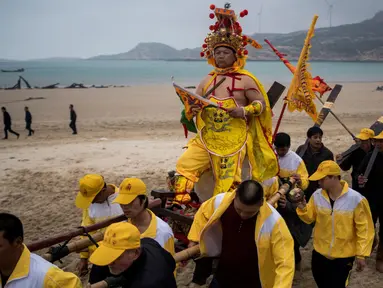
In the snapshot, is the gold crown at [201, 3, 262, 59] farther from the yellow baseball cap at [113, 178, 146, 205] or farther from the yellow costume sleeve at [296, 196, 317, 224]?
the yellow baseball cap at [113, 178, 146, 205]

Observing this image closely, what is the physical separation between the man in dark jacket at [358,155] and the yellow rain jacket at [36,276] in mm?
4732

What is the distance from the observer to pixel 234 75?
5.00m

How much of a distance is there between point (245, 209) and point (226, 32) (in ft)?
8.06

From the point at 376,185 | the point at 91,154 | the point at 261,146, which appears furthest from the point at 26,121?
the point at 376,185

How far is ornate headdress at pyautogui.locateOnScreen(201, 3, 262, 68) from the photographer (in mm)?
4918

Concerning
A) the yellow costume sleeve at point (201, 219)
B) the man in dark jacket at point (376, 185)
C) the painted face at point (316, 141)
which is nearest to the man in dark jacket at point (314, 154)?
the painted face at point (316, 141)

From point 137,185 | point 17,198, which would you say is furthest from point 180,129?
point 137,185

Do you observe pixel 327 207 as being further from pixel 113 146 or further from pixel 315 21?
pixel 113 146

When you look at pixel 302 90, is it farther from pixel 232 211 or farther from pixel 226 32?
pixel 232 211

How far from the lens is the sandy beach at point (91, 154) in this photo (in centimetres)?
815

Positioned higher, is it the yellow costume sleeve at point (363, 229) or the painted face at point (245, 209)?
the painted face at point (245, 209)

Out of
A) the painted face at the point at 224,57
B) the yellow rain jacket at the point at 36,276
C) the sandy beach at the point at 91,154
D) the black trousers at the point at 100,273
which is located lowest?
the sandy beach at the point at 91,154

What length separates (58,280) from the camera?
112 inches

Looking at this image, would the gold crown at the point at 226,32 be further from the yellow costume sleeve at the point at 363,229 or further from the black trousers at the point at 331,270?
the black trousers at the point at 331,270
